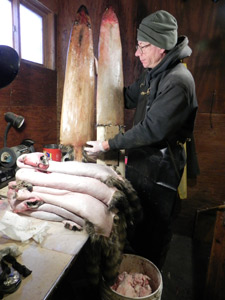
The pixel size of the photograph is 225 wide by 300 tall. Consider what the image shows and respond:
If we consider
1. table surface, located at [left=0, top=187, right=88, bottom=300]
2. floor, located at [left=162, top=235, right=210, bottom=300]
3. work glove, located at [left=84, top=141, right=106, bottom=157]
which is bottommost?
floor, located at [left=162, top=235, right=210, bottom=300]

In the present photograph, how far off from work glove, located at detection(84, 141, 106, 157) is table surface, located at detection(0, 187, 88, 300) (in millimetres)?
719

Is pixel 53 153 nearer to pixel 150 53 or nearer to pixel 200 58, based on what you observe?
pixel 150 53

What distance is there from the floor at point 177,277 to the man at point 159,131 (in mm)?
406

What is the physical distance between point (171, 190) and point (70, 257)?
1046mm

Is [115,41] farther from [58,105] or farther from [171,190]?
[171,190]

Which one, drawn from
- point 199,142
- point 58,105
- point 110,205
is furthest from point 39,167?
point 199,142

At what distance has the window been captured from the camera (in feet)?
6.38

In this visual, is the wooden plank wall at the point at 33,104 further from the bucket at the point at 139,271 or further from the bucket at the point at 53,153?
the bucket at the point at 139,271

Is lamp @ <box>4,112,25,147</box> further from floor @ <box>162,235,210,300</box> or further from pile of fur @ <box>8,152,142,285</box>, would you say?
floor @ <box>162,235,210,300</box>

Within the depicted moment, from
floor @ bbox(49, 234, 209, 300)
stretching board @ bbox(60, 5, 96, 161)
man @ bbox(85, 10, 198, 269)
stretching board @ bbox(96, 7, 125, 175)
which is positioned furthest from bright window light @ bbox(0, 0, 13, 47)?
floor @ bbox(49, 234, 209, 300)

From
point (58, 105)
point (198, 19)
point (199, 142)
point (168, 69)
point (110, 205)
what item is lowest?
point (110, 205)

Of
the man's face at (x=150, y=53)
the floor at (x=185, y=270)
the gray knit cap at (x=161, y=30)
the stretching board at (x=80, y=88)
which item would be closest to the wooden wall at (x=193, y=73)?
the floor at (x=185, y=270)

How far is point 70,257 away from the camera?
0.92 metres

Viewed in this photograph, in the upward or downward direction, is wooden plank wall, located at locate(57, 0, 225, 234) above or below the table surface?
above
